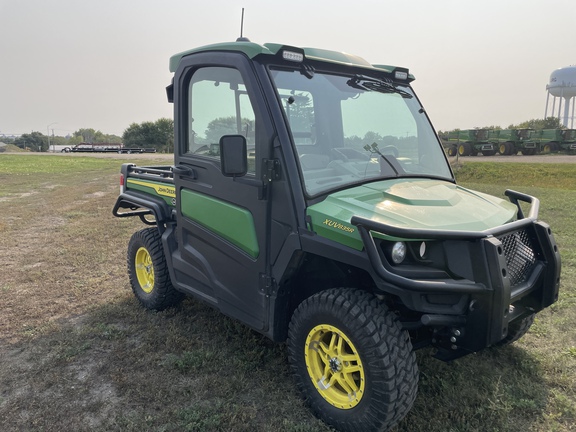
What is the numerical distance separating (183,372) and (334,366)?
126 centimetres

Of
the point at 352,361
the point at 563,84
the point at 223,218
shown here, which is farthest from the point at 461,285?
the point at 563,84

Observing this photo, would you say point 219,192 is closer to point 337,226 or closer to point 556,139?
point 337,226

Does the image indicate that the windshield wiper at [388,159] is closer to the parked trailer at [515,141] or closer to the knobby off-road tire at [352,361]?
the knobby off-road tire at [352,361]

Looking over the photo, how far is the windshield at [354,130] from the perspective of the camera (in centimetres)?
303

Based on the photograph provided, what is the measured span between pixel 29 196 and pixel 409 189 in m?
13.2

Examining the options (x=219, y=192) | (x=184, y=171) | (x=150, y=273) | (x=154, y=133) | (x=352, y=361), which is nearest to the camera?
(x=352, y=361)

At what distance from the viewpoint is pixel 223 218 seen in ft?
11.1

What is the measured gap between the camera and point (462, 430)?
2834 millimetres

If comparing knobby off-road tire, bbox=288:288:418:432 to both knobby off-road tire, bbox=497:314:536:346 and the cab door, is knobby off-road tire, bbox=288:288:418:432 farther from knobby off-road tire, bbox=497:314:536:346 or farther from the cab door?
knobby off-road tire, bbox=497:314:536:346

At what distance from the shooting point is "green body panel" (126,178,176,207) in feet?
14.0

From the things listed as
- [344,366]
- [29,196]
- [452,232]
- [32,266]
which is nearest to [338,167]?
[452,232]

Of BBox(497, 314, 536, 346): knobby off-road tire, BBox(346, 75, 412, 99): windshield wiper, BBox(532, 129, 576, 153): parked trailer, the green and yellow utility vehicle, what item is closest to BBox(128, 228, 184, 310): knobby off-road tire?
the green and yellow utility vehicle

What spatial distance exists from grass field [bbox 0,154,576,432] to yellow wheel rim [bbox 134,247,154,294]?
9.1 inches

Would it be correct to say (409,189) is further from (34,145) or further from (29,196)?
(34,145)
